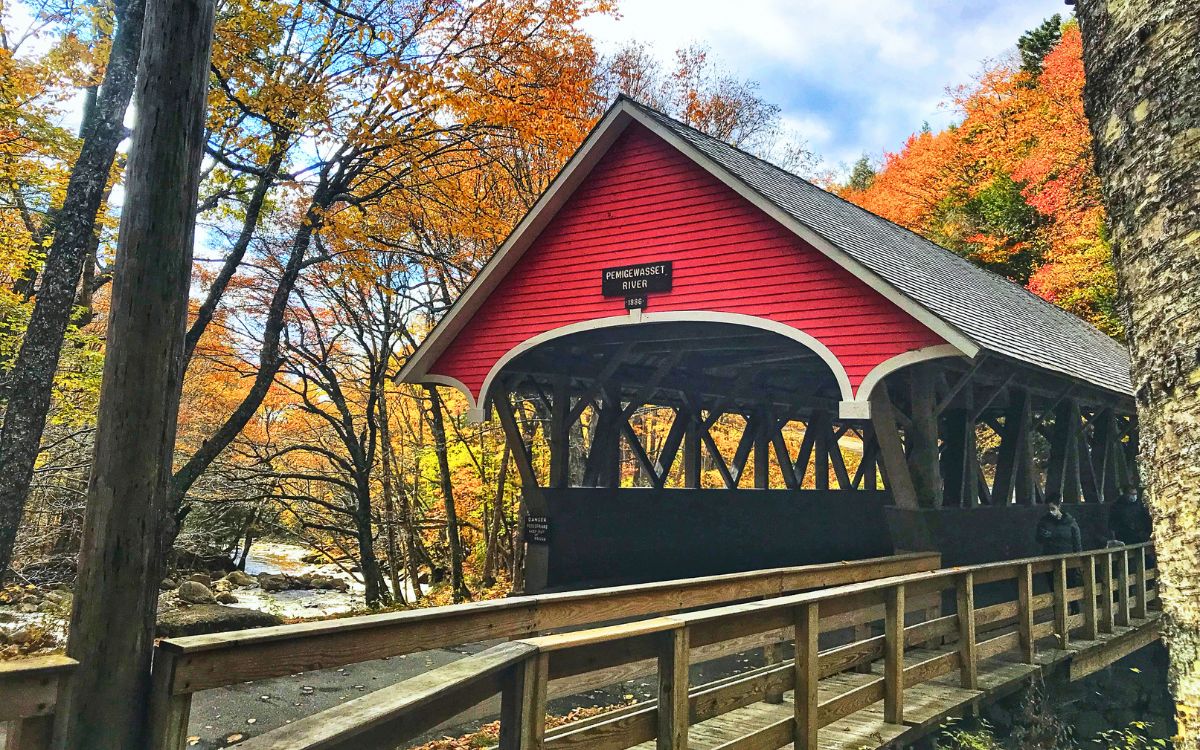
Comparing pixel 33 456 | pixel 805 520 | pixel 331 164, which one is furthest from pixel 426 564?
pixel 33 456

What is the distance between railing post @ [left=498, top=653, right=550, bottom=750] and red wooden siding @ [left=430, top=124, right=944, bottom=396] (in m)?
5.99

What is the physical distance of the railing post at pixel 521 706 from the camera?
2.56 metres

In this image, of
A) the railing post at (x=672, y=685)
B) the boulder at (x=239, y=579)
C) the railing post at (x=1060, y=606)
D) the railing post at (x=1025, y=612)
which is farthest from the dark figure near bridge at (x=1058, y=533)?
the boulder at (x=239, y=579)

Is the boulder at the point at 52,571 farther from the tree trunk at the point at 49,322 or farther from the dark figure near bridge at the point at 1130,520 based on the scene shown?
the dark figure near bridge at the point at 1130,520

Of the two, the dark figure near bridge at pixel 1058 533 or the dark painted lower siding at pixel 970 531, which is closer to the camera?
the dark painted lower siding at pixel 970 531

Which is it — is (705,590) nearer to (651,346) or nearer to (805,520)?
(651,346)

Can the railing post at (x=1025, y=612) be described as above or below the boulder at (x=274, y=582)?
above

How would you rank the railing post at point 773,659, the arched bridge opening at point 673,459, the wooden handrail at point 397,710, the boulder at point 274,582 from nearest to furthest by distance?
the wooden handrail at point 397,710
the railing post at point 773,659
the arched bridge opening at point 673,459
the boulder at point 274,582

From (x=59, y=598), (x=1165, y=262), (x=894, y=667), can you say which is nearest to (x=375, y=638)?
(x=1165, y=262)

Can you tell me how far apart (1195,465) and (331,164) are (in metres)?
11.1

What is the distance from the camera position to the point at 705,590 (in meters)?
5.46

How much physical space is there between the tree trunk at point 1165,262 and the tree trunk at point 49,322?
8.60 metres

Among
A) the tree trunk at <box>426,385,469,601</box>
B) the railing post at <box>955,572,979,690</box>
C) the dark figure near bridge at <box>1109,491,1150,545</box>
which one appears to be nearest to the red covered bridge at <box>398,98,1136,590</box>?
the dark figure near bridge at <box>1109,491,1150,545</box>

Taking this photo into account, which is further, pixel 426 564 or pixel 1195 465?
pixel 426 564
